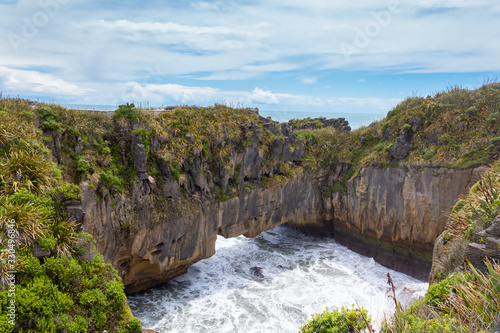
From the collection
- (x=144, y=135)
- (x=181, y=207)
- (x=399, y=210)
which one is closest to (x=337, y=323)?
(x=181, y=207)

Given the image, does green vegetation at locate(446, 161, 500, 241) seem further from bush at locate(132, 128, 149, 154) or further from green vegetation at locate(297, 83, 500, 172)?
bush at locate(132, 128, 149, 154)

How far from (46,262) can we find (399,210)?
24435 mm

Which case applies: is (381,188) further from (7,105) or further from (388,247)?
(7,105)

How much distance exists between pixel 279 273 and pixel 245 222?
4689 mm

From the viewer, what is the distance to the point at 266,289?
2094 centimetres

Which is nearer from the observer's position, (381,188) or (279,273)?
(279,273)

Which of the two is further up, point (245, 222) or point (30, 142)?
point (30, 142)

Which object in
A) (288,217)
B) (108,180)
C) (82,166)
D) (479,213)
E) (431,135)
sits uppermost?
(431,135)

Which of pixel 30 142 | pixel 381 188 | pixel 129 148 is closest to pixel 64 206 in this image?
pixel 30 142

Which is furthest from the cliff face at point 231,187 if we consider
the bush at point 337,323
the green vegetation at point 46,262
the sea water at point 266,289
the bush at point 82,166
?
the bush at point 337,323

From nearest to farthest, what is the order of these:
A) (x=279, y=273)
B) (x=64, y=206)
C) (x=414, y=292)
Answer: (x=64, y=206), (x=414, y=292), (x=279, y=273)

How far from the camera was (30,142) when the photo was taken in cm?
1232

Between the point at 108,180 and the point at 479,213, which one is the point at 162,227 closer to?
the point at 108,180

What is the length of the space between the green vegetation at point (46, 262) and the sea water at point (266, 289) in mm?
8029
